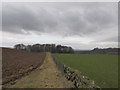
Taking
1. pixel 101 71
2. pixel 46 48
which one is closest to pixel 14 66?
pixel 101 71

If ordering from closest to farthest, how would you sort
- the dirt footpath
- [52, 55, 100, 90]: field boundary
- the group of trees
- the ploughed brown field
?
1. [52, 55, 100, 90]: field boundary
2. the dirt footpath
3. the ploughed brown field
4. the group of trees

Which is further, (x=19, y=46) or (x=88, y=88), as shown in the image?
(x=19, y=46)

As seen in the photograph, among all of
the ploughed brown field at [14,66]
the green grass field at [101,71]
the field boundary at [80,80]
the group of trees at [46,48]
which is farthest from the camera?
the group of trees at [46,48]

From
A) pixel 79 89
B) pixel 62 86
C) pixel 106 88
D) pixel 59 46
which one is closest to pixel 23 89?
pixel 62 86

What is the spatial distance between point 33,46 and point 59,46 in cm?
2331

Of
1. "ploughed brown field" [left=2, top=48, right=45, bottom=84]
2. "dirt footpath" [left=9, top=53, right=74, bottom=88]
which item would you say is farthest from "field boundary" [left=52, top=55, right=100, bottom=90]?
"ploughed brown field" [left=2, top=48, right=45, bottom=84]

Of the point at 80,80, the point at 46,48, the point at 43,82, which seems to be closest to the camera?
the point at 80,80

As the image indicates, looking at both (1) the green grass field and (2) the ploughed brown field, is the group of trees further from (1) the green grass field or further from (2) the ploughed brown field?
(1) the green grass field

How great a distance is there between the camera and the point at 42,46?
15062 cm

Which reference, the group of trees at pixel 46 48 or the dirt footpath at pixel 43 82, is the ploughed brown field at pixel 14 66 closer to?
the dirt footpath at pixel 43 82

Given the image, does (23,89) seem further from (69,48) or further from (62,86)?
(69,48)

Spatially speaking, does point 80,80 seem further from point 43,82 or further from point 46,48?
point 46,48

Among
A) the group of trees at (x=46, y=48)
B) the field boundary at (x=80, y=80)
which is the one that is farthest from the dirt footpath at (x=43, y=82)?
the group of trees at (x=46, y=48)

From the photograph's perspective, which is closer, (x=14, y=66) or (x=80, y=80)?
(x=80, y=80)
